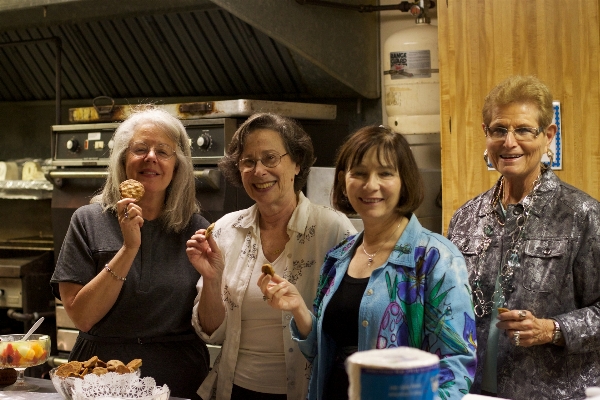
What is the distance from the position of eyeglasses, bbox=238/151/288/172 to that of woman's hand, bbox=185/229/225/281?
0.29 m

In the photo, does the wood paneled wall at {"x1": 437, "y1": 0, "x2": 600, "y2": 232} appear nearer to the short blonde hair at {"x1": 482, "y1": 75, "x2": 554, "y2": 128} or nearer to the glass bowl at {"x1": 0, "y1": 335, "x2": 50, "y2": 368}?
the short blonde hair at {"x1": 482, "y1": 75, "x2": 554, "y2": 128}

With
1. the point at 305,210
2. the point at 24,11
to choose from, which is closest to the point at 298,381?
the point at 305,210

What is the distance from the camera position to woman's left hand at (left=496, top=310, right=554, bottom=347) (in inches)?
83.0

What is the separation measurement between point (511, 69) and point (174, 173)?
5.14ft

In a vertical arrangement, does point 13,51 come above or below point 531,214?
above

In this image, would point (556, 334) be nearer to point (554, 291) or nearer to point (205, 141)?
point (554, 291)

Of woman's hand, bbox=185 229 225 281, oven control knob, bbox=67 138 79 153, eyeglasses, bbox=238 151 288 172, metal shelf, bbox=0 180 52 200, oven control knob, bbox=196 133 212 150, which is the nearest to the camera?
woman's hand, bbox=185 229 225 281

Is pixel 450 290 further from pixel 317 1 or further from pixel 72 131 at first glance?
pixel 72 131

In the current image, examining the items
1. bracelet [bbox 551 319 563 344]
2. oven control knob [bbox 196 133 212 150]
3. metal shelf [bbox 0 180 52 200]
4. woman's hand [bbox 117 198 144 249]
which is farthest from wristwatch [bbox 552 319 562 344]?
metal shelf [bbox 0 180 52 200]

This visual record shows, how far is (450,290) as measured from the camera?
1.93m

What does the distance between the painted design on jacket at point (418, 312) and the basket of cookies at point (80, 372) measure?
76 cm

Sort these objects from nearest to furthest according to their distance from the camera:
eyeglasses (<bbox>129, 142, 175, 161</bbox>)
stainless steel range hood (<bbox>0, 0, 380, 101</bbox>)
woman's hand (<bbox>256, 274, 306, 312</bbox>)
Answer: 1. woman's hand (<bbox>256, 274, 306, 312</bbox>)
2. eyeglasses (<bbox>129, 142, 175, 161</bbox>)
3. stainless steel range hood (<bbox>0, 0, 380, 101</bbox>)

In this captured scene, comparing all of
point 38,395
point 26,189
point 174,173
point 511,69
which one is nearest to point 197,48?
point 26,189

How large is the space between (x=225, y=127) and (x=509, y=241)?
77.1 inches
